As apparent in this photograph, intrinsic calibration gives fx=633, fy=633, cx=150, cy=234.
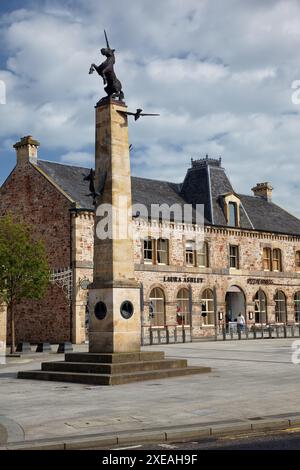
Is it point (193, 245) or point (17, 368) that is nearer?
point (17, 368)

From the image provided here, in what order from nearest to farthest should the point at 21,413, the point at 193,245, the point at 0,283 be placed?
1. the point at 21,413
2. the point at 0,283
3. the point at 193,245

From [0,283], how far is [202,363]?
10.9 metres

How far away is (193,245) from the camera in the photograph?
41312 millimetres

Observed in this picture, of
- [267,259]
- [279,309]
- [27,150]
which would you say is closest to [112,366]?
[27,150]

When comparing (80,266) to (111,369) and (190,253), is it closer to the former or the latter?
(190,253)

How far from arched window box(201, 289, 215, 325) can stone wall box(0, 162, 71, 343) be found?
10.3m

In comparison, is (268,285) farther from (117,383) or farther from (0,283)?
(117,383)

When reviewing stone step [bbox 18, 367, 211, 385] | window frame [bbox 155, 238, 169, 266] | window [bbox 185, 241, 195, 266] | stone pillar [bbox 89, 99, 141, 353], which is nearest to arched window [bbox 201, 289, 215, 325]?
window [bbox 185, 241, 195, 266]

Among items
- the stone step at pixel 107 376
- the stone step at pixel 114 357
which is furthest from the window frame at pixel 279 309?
the stone step at pixel 114 357

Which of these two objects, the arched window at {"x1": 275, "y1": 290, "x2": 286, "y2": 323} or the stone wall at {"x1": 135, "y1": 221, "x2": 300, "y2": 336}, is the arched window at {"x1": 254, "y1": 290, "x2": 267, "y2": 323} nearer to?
the stone wall at {"x1": 135, "y1": 221, "x2": 300, "y2": 336}

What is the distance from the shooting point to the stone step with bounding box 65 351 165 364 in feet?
55.0

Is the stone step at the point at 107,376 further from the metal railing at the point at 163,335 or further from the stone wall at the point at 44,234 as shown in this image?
the stone wall at the point at 44,234

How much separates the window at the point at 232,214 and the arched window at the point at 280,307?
6.64 metres
